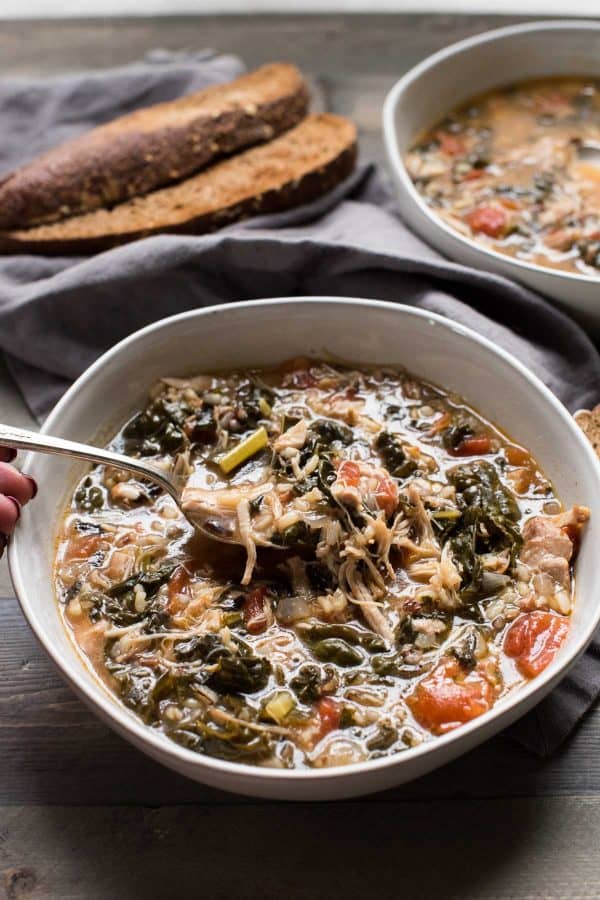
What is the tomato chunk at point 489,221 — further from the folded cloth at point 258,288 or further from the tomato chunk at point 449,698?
the tomato chunk at point 449,698

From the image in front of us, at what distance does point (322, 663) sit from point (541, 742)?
3.17ft

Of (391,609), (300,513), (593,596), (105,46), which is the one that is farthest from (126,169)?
(593,596)

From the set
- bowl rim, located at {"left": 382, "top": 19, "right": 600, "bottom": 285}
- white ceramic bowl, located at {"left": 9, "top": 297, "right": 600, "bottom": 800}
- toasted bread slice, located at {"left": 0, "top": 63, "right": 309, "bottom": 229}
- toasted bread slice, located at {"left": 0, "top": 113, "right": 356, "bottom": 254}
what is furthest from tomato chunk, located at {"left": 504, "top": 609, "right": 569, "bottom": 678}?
toasted bread slice, located at {"left": 0, "top": 63, "right": 309, "bottom": 229}

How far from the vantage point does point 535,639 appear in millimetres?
4020

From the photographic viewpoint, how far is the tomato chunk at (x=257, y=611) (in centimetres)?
409

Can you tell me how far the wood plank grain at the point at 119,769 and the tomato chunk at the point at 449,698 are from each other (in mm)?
389

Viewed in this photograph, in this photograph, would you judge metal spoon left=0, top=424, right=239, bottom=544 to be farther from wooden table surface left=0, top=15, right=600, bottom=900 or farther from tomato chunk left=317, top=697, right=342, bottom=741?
wooden table surface left=0, top=15, right=600, bottom=900

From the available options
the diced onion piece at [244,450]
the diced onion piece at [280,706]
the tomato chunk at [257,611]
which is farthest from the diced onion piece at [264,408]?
the diced onion piece at [280,706]

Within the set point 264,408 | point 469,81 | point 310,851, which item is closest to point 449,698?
point 310,851

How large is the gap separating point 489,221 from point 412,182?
0.63 meters

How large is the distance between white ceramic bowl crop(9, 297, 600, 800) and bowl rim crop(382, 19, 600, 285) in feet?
2.71

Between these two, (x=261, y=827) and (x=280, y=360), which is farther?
(x=280, y=360)

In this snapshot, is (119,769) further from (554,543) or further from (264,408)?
(554,543)

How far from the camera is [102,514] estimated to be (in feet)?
15.0
